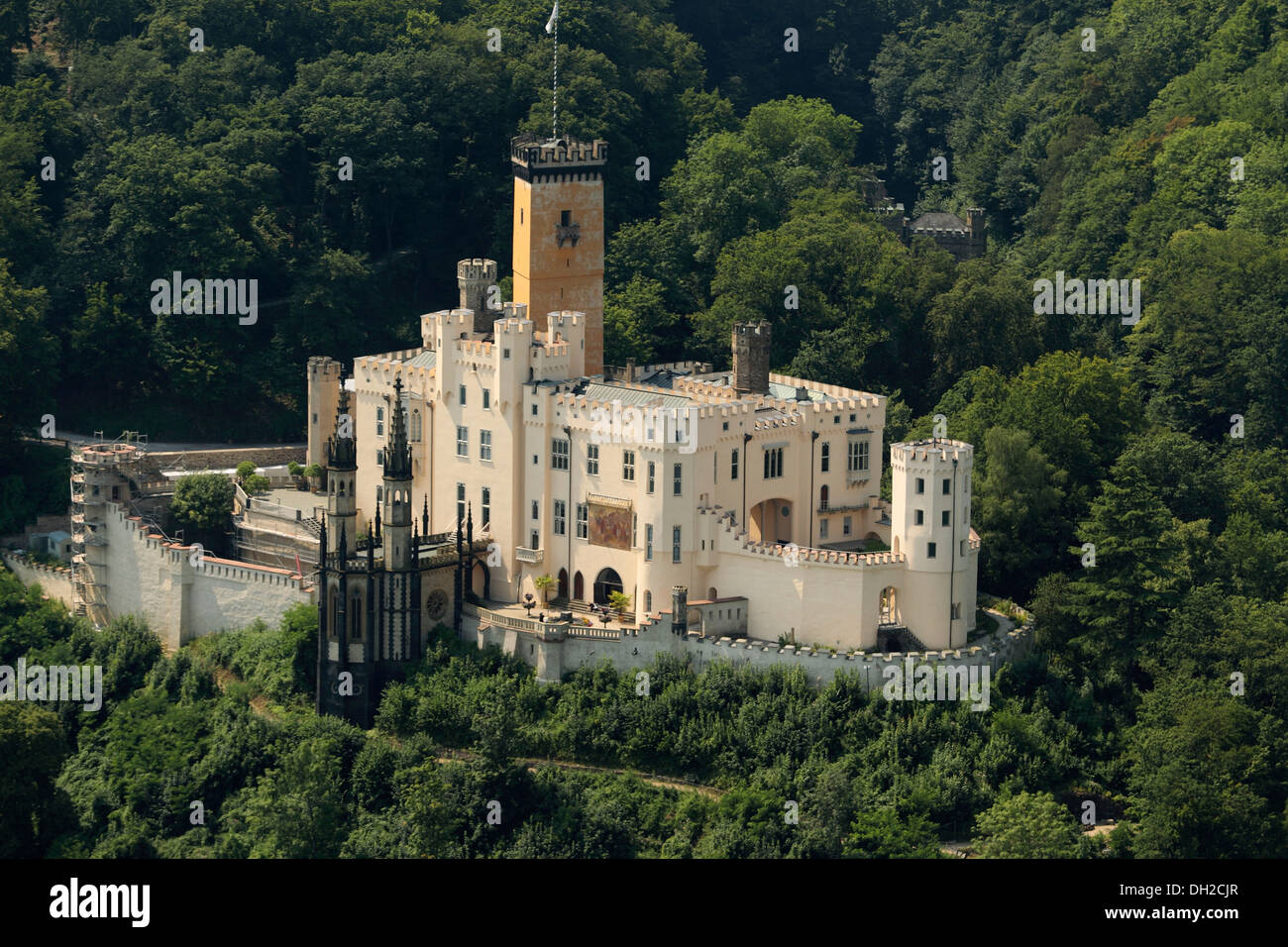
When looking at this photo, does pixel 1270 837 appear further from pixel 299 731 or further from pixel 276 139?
pixel 276 139

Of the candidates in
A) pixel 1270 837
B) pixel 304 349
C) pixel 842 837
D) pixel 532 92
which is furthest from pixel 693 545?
pixel 532 92

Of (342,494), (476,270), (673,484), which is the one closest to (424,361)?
(476,270)

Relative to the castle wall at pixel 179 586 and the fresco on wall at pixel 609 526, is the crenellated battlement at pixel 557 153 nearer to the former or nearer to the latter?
the fresco on wall at pixel 609 526

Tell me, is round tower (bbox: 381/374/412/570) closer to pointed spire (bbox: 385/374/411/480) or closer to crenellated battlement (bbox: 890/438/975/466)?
pointed spire (bbox: 385/374/411/480)

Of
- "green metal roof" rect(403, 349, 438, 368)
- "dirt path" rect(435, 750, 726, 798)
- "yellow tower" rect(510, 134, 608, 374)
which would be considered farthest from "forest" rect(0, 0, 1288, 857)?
"yellow tower" rect(510, 134, 608, 374)

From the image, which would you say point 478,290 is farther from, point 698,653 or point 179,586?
point 698,653
